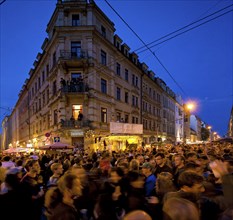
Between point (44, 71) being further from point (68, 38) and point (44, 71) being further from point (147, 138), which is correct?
point (147, 138)

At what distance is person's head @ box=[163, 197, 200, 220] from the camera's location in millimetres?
2264

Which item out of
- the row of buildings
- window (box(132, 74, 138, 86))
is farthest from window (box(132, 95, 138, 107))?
the row of buildings

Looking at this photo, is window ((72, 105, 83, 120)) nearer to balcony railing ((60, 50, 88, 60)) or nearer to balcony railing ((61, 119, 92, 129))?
balcony railing ((61, 119, 92, 129))

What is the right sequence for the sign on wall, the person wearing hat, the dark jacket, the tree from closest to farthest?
the dark jacket < the person wearing hat < the sign on wall < the tree

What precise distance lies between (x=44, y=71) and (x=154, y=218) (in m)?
31.6

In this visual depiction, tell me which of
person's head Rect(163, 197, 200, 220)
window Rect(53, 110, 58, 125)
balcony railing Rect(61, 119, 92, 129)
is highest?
window Rect(53, 110, 58, 125)

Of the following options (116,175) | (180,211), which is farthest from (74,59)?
(180,211)

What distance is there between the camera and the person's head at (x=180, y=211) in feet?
7.43

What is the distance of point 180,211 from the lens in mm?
2303

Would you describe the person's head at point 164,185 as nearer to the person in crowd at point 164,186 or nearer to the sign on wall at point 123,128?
the person in crowd at point 164,186

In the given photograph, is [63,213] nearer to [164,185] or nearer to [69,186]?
[69,186]

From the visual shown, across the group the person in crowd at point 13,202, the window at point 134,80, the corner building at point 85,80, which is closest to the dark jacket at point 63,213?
the person in crowd at point 13,202

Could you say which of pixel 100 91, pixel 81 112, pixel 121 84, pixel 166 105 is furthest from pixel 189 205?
pixel 166 105

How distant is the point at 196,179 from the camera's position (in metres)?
3.74
